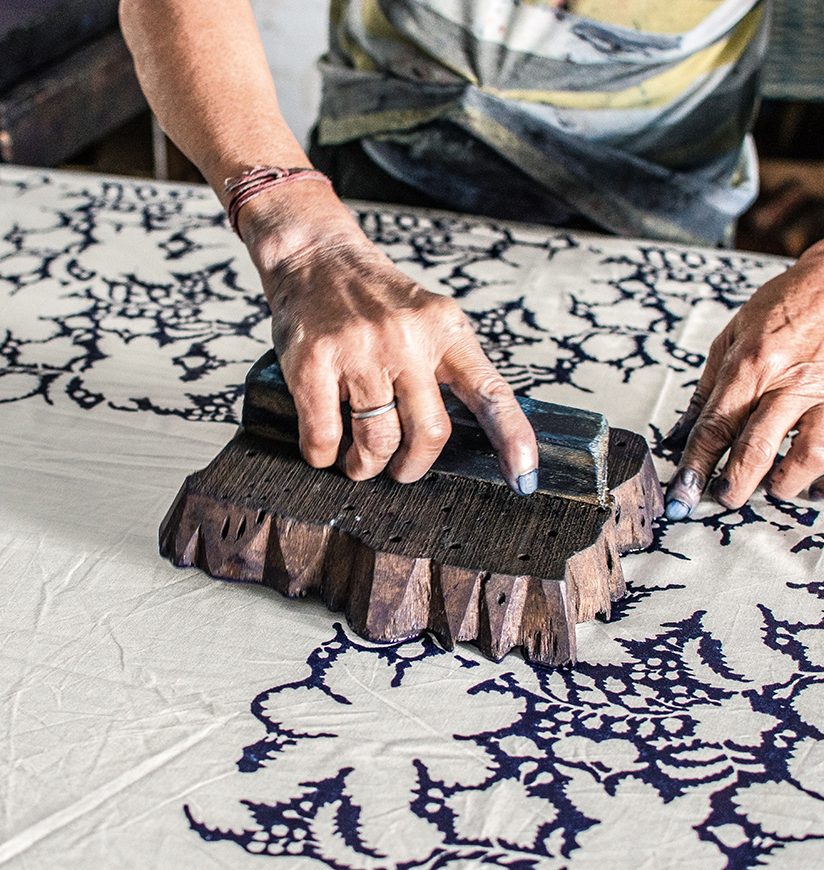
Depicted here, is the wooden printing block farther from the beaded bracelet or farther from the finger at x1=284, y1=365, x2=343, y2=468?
the beaded bracelet

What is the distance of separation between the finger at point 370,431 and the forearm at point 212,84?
0.89ft

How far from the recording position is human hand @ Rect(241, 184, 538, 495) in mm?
742

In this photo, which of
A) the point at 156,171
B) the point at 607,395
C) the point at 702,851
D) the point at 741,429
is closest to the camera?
the point at 702,851

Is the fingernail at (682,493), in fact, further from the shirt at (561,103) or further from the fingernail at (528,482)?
the shirt at (561,103)

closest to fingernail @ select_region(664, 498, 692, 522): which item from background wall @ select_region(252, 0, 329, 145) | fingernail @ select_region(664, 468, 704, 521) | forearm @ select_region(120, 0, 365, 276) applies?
fingernail @ select_region(664, 468, 704, 521)

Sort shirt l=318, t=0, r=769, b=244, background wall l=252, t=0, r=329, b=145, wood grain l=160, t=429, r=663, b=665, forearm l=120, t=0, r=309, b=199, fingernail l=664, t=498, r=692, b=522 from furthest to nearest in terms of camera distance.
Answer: background wall l=252, t=0, r=329, b=145 → shirt l=318, t=0, r=769, b=244 → forearm l=120, t=0, r=309, b=199 → fingernail l=664, t=498, r=692, b=522 → wood grain l=160, t=429, r=663, b=665

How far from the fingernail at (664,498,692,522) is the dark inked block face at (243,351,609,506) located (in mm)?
101

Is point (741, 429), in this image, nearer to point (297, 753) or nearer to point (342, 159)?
point (297, 753)

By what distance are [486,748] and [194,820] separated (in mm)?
163

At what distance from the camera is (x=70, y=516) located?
803 mm

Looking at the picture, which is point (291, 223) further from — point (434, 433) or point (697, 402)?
point (697, 402)

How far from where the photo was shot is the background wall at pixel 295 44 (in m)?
2.93

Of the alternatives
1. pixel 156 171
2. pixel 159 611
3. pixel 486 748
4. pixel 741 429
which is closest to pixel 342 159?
pixel 741 429

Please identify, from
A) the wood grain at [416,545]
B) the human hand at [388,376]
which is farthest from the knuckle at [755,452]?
the human hand at [388,376]
